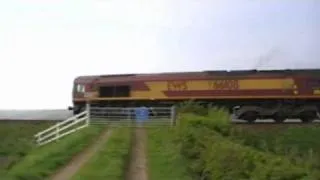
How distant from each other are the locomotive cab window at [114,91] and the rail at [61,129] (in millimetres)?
8080

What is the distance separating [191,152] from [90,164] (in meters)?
4.11

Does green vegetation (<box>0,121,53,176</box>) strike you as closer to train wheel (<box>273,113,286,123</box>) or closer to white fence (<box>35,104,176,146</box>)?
white fence (<box>35,104,176,146</box>)

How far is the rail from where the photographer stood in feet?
107

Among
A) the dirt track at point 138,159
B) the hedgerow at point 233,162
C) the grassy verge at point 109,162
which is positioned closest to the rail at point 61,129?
the dirt track at point 138,159

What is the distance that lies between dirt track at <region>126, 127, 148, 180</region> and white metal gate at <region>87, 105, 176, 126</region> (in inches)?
Result: 111

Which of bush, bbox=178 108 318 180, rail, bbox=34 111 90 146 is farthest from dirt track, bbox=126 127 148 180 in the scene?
rail, bbox=34 111 90 146

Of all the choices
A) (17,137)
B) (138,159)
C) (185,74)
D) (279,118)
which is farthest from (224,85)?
(138,159)

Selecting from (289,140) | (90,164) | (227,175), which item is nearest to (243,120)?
(289,140)

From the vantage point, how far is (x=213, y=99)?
40.5 metres

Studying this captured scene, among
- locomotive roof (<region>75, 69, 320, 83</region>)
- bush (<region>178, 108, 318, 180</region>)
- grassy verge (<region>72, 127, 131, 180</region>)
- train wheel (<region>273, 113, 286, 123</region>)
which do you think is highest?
locomotive roof (<region>75, 69, 320, 83</region>)

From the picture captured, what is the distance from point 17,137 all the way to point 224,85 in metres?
13.3

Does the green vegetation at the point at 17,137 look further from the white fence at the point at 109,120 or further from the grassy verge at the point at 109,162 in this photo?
the grassy verge at the point at 109,162

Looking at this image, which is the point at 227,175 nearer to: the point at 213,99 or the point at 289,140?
the point at 289,140

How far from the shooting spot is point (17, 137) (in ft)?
122
